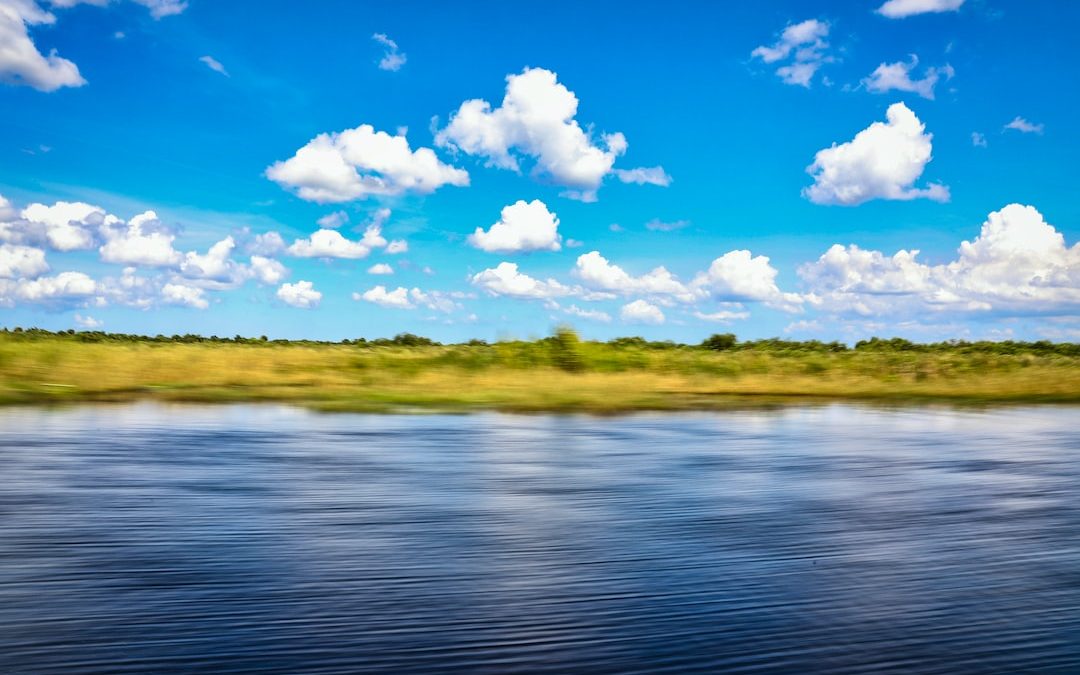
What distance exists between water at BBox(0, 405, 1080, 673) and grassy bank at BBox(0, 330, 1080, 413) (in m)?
11.1

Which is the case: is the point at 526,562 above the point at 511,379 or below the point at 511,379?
below

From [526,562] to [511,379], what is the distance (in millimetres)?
24768

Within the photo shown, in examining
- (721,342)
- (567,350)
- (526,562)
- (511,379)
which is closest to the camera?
(526,562)

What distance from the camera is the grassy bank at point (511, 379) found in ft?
73.7

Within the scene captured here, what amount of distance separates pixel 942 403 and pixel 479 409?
14312mm

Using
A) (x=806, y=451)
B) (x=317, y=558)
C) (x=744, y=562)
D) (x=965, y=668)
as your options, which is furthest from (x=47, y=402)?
(x=965, y=668)

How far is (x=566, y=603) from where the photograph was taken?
14.8 feet

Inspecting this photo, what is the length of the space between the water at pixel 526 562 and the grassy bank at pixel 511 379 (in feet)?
36.4

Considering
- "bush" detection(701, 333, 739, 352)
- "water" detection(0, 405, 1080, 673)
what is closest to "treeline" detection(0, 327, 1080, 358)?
"bush" detection(701, 333, 739, 352)

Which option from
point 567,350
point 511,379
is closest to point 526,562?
point 511,379

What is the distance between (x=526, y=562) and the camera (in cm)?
543

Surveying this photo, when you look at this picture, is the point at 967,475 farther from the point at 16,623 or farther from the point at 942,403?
the point at 942,403

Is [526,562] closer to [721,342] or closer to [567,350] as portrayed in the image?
[567,350]

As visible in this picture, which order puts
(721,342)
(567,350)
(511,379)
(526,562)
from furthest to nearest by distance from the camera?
(721,342) < (567,350) < (511,379) < (526,562)
